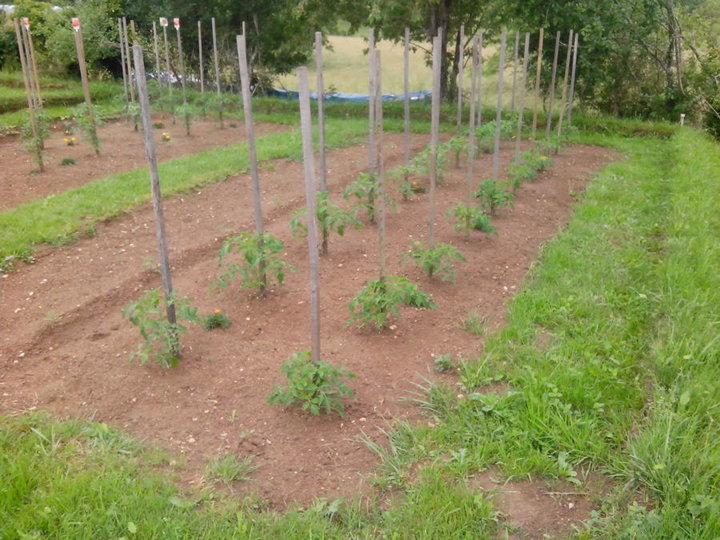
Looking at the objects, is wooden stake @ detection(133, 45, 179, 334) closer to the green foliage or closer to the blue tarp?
the green foliage

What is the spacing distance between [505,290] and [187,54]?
14.7 meters

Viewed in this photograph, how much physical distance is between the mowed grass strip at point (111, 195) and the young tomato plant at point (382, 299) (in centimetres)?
311

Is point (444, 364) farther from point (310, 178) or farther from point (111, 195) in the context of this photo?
point (111, 195)

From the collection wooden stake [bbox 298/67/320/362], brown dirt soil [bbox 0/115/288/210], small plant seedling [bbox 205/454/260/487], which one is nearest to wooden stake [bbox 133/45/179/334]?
wooden stake [bbox 298/67/320/362]

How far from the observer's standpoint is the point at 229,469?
9.17ft

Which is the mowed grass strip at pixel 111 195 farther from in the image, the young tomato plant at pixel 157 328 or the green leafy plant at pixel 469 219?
the green leafy plant at pixel 469 219

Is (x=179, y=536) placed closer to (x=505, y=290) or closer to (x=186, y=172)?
(x=505, y=290)

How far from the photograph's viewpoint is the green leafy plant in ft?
17.4

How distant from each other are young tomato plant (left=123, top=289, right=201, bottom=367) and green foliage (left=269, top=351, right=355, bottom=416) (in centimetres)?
75

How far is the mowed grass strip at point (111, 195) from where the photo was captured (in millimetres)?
5469

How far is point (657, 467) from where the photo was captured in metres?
2.60

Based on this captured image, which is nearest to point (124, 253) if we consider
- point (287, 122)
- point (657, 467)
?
point (657, 467)

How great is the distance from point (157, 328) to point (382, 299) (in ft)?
4.44

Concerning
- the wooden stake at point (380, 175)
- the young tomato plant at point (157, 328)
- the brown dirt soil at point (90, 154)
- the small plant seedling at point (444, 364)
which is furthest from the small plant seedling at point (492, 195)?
the brown dirt soil at point (90, 154)
